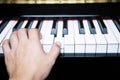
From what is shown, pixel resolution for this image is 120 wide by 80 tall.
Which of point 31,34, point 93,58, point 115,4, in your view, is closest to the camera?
point 31,34

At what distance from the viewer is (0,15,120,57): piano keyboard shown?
1.11m

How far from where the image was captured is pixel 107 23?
1396mm

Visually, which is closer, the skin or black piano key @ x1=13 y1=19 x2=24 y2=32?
the skin

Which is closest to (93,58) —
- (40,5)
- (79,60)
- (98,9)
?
(79,60)

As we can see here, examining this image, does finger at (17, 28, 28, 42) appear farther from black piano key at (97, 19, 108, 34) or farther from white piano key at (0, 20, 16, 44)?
black piano key at (97, 19, 108, 34)

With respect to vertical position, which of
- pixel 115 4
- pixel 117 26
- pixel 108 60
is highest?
pixel 115 4

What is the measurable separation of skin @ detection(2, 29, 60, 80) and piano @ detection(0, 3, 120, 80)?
0.16 m

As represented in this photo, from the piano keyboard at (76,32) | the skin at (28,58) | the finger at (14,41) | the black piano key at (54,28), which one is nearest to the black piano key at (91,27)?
the piano keyboard at (76,32)

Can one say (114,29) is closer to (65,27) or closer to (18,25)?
(65,27)

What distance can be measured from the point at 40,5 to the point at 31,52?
2.06 ft

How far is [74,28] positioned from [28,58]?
494 mm

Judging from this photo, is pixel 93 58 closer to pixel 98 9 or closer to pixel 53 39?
pixel 53 39

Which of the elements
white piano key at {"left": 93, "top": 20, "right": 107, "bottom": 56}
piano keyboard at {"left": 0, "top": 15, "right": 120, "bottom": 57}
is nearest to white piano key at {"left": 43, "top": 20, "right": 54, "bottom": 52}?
piano keyboard at {"left": 0, "top": 15, "right": 120, "bottom": 57}

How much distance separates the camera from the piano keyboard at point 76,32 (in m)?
1.11
